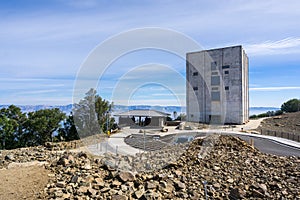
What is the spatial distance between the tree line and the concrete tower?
16.2 meters

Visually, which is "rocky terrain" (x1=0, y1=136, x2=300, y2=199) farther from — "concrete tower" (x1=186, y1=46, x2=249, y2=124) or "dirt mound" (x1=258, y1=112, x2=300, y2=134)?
"concrete tower" (x1=186, y1=46, x2=249, y2=124)

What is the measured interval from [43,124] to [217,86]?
2288 cm

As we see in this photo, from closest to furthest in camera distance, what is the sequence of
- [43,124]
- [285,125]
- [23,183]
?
[23,183] < [43,124] < [285,125]

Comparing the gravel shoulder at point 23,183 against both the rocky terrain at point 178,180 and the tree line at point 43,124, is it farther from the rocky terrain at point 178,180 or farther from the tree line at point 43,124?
the tree line at point 43,124

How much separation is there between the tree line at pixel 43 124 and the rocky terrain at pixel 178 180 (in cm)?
841

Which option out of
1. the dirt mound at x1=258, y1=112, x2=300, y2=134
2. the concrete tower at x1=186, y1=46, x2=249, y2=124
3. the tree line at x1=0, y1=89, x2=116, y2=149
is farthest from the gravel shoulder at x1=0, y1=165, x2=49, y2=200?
the concrete tower at x1=186, y1=46, x2=249, y2=124

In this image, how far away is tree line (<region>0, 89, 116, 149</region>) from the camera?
17.5 metres

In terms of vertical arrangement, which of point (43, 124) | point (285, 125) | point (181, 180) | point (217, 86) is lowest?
point (181, 180)

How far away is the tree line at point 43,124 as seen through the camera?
1745 centimetres

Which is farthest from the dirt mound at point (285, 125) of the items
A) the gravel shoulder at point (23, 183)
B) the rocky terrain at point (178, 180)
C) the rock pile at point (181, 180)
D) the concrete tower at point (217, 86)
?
the gravel shoulder at point (23, 183)

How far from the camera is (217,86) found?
33031 millimetres

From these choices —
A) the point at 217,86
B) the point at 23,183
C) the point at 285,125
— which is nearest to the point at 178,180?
the point at 23,183

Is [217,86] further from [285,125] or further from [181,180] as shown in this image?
[181,180]

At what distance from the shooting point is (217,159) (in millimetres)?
9992
